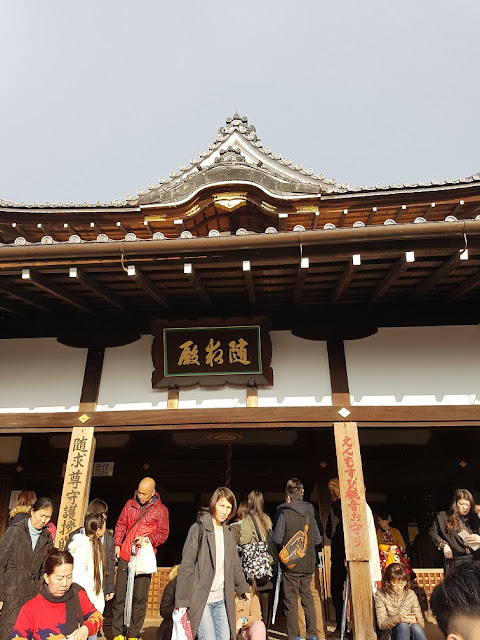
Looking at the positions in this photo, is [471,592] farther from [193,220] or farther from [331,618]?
[193,220]

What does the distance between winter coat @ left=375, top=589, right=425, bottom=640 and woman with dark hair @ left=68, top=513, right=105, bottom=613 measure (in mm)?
2829

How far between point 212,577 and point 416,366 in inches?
162

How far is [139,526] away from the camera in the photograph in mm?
5516

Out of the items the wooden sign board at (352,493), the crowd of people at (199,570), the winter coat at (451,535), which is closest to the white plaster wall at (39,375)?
the crowd of people at (199,570)

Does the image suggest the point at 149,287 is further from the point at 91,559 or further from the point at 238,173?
the point at 238,173

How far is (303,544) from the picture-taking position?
5625 mm

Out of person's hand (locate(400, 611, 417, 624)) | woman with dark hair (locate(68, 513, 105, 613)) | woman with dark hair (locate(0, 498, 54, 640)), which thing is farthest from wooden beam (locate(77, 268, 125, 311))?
person's hand (locate(400, 611, 417, 624))

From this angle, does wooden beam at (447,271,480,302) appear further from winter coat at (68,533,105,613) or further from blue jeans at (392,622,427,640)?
winter coat at (68,533,105,613)

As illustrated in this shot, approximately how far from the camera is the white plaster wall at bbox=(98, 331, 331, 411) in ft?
22.2

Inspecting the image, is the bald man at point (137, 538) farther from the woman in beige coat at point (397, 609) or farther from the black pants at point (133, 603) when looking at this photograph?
the woman in beige coat at point (397, 609)

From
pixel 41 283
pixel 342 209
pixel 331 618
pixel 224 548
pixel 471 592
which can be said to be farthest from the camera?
pixel 342 209

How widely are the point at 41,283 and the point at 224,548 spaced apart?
3.90 m

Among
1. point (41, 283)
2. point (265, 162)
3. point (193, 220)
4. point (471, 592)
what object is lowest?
point (471, 592)

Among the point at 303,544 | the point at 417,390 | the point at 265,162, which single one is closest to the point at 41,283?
the point at 303,544
